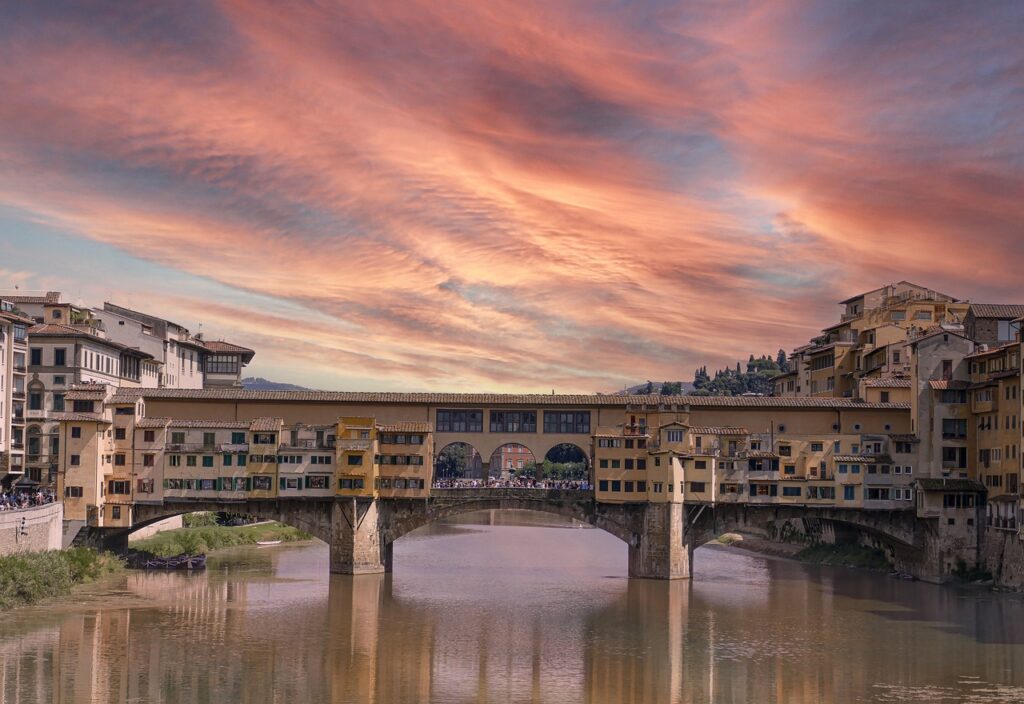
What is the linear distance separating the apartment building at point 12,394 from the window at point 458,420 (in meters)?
27.9

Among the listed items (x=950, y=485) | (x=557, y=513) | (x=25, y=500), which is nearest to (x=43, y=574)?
(x=25, y=500)

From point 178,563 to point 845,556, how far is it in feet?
149

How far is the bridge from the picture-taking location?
77375 millimetres

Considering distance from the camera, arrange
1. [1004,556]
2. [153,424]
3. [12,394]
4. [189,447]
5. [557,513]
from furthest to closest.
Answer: [12,394] < [557,513] < [153,424] < [189,447] < [1004,556]

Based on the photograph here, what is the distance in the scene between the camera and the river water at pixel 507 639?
48875 millimetres

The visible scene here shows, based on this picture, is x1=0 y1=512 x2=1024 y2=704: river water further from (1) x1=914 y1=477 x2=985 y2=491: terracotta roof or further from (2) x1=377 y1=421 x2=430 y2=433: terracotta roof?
(2) x1=377 y1=421 x2=430 y2=433: terracotta roof

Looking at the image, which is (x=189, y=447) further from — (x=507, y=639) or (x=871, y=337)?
(x=871, y=337)

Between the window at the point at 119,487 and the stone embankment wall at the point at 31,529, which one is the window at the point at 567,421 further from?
the stone embankment wall at the point at 31,529

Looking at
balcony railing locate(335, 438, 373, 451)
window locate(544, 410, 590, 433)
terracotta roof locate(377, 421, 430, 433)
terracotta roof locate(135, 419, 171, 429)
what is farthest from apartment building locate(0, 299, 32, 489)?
window locate(544, 410, 590, 433)

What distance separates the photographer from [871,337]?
3819 inches

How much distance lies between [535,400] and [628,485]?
8.17m

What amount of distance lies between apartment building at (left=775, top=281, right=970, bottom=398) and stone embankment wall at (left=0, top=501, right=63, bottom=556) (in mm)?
52365

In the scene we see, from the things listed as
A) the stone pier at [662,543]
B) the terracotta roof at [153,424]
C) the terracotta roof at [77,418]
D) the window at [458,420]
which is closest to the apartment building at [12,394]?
the terracotta roof at [77,418]

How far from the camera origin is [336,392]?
8169cm
